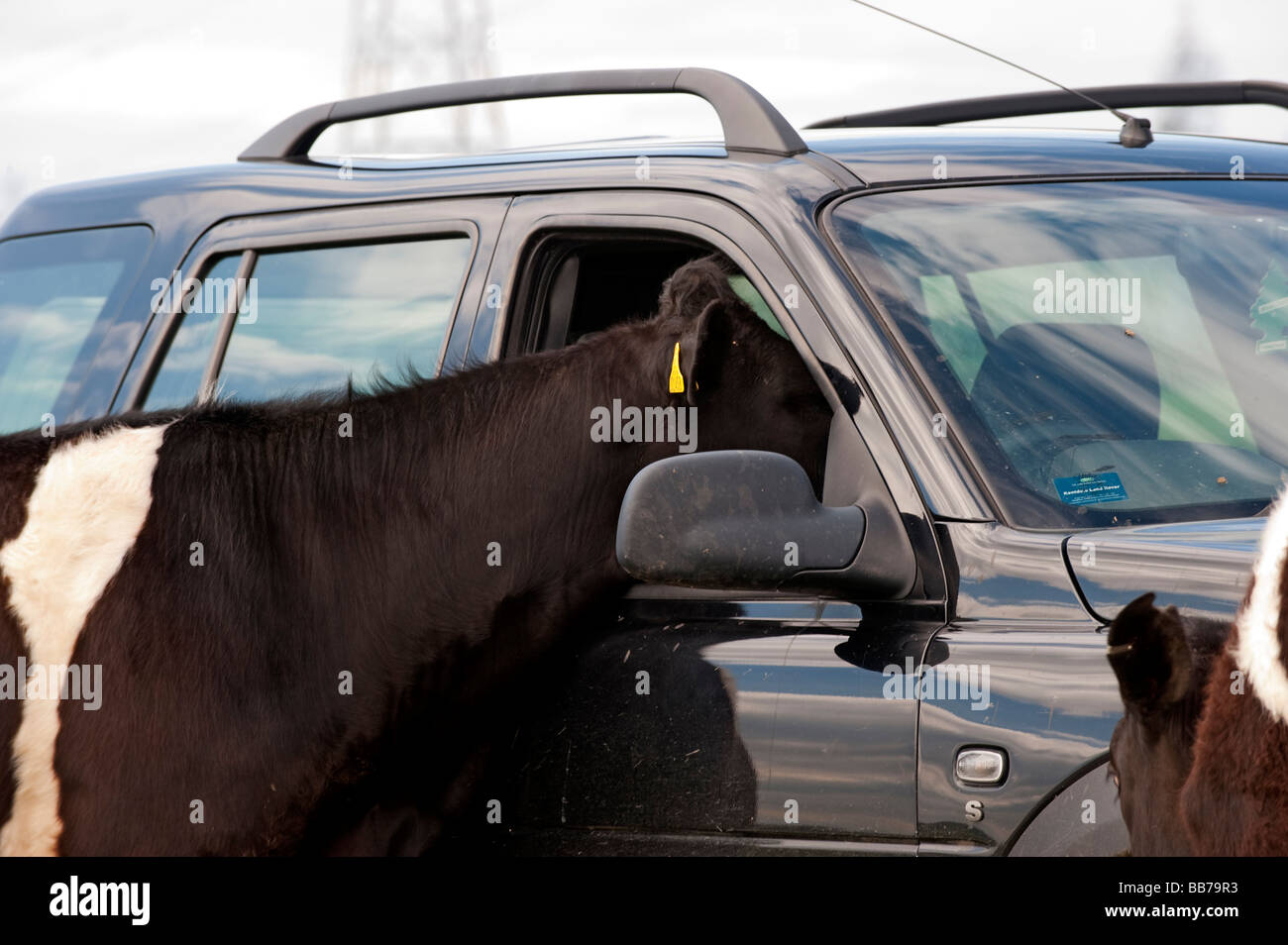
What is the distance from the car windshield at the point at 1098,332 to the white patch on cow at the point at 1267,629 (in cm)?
87

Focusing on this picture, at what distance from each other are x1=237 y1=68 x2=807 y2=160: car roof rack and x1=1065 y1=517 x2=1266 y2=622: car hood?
113cm

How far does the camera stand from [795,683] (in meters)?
2.47

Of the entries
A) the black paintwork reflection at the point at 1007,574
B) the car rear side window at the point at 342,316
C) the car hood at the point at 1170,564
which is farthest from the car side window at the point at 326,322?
the car hood at the point at 1170,564

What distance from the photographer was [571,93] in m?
3.57

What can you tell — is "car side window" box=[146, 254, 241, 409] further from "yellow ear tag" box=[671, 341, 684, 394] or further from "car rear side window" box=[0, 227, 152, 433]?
"yellow ear tag" box=[671, 341, 684, 394]

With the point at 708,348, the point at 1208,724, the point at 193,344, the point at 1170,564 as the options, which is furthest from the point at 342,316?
the point at 1208,724

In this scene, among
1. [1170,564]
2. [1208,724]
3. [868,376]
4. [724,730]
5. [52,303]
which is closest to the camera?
[1208,724]

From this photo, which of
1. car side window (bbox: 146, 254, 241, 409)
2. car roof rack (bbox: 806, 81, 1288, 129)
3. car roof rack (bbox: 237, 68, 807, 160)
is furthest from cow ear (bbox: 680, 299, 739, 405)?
car roof rack (bbox: 806, 81, 1288, 129)

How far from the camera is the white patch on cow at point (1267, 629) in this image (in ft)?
4.92

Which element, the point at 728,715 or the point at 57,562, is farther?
the point at 57,562

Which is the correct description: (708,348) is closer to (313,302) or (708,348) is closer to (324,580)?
(324,580)

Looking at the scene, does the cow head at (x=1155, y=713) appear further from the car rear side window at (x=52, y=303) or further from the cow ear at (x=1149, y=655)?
the car rear side window at (x=52, y=303)

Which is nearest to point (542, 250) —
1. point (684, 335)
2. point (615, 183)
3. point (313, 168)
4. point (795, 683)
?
point (615, 183)

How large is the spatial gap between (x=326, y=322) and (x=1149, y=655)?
224 centimetres
